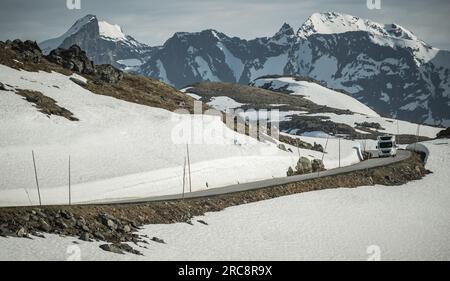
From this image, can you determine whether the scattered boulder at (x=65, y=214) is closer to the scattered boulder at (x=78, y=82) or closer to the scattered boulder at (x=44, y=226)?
the scattered boulder at (x=44, y=226)

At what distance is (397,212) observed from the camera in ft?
198

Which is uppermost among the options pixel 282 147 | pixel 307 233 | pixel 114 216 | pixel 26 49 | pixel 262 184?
pixel 26 49

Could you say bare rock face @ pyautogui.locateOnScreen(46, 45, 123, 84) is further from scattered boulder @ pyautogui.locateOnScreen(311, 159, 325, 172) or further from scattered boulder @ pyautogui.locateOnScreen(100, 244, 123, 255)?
scattered boulder @ pyautogui.locateOnScreen(100, 244, 123, 255)

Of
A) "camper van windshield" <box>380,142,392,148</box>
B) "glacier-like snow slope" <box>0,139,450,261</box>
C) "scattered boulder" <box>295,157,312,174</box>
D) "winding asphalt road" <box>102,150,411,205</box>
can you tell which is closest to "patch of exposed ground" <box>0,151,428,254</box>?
"glacier-like snow slope" <box>0,139,450,261</box>

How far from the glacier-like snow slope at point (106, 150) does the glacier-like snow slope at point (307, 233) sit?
772cm

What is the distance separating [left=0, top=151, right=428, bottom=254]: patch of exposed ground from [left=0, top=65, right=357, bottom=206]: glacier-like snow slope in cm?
496

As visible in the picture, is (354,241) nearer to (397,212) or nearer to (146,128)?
(397,212)

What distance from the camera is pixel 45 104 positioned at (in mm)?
65312

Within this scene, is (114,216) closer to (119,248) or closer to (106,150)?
(119,248)

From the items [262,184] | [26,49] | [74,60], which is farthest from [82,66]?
[262,184]

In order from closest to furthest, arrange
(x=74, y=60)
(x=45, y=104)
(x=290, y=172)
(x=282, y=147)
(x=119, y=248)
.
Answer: (x=119, y=248), (x=45, y=104), (x=290, y=172), (x=282, y=147), (x=74, y=60)

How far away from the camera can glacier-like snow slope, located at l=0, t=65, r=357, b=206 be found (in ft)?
165

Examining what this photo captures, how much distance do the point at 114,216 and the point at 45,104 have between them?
86.3ft
